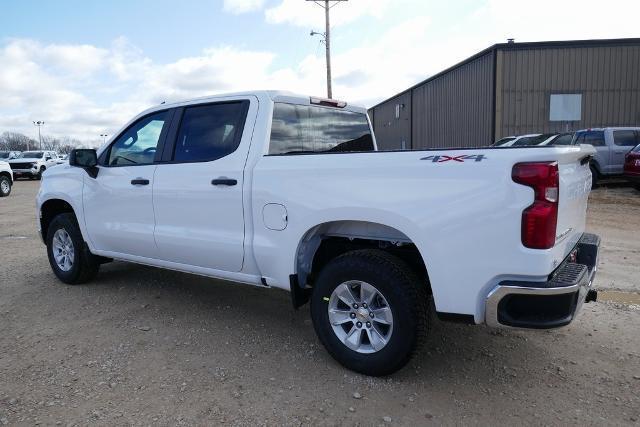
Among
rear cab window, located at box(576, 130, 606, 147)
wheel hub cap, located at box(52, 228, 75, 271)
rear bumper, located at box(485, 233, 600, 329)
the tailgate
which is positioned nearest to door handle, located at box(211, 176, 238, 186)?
rear bumper, located at box(485, 233, 600, 329)

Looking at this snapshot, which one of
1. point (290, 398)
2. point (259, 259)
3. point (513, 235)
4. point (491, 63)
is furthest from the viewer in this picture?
point (491, 63)

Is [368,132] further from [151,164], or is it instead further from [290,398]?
[290,398]

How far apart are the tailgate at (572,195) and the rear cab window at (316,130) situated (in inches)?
77.2

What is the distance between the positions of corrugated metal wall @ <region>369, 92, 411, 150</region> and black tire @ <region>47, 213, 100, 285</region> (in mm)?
26316

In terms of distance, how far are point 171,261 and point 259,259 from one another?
1158mm

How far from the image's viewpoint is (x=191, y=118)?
453cm

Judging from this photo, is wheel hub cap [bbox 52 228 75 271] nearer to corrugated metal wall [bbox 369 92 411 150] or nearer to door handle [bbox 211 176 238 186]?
door handle [bbox 211 176 238 186]

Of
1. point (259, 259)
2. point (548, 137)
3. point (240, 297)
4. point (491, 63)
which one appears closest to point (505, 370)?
point (259, 259)

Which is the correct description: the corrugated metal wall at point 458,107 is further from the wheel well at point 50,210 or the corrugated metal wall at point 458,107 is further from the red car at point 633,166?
the wheel well at point 50,210

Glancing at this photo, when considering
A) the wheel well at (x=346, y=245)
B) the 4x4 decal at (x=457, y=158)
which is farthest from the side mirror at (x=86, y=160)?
the 4x4 decal at (x=457, y=158)

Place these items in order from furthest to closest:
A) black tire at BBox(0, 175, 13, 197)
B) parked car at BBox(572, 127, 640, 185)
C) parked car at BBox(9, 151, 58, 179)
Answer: parked car at BBox(9, 151, 58, 179) → black tire at BBox(0, 175, 13, 197) → parked car at BBox(572, 127, 640, 185)

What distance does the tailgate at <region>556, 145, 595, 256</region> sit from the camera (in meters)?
2.94

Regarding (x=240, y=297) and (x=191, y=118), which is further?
(x=240, y=297)

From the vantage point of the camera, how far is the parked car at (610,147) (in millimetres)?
14893
